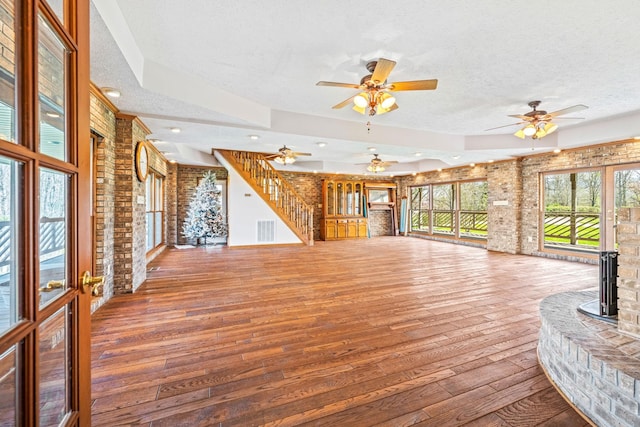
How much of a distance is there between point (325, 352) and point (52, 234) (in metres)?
2.09

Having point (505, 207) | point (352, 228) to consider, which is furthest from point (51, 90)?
point (352, 228)

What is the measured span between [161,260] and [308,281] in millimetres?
3760

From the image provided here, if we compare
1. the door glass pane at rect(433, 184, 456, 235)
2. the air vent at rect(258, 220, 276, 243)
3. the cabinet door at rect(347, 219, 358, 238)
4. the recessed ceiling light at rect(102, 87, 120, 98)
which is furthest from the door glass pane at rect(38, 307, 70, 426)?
the door glass pane at rect(433, 184, 456, 235)

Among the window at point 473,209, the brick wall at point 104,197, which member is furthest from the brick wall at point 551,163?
the brick wall at point 104,197

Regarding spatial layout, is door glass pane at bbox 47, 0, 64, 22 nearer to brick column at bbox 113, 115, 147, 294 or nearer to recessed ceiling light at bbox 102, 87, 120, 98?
recessed ceiling light at bbox 102, 87, 120, 98

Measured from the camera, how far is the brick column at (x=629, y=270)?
1.90 meters

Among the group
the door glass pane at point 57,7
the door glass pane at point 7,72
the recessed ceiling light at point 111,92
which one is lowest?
the door glass pane at point 7,72

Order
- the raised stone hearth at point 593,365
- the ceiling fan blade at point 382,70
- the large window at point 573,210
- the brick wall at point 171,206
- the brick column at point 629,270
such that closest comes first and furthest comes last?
1. the raised stone hearth at point 593,365
2. the brick column at point 629,270
3. the ceiling fan blade at point 382,70
4. the large window at point 573,210
5. the brick wall at point 171,206

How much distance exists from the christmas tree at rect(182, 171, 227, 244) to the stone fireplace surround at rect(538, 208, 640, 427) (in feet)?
26.4

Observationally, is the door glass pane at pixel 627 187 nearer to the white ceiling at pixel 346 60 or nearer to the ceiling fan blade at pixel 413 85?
the white ceiling at pixel 346 60

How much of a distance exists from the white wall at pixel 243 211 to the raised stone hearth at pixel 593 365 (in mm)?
6976

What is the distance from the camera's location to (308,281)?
474 cm

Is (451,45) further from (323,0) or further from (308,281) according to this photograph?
(308,281)

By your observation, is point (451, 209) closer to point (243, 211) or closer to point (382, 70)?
point (243, 211)
